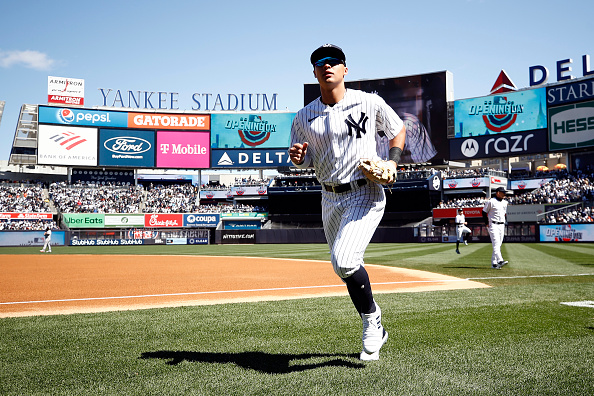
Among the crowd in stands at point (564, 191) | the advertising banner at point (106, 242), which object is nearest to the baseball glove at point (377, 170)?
the crowd in stands at point (564, 191)

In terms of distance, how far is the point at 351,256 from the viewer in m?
3.28

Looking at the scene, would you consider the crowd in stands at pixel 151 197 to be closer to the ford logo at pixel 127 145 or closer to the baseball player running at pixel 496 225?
the ford logo at pixel 127 145

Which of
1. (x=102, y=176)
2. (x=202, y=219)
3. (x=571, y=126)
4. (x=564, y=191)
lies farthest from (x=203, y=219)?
(x=571, y=126)

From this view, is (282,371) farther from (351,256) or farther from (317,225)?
(317,225)

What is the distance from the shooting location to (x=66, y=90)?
158 feet

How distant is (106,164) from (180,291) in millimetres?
43429

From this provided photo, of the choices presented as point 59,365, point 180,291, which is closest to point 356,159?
point 59,365

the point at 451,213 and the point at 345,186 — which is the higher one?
the point at 345,186

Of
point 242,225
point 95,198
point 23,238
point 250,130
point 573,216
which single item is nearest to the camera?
point 573,216

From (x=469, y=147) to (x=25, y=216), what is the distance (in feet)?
128

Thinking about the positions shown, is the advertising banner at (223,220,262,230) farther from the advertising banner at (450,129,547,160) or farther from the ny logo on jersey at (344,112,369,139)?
the ny logo on jersey at (344,112,369,139)

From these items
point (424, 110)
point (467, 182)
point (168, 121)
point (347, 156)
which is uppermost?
point (168, 121)

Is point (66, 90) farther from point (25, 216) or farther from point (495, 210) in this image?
point (495, 210)

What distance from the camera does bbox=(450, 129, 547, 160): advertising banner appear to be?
39531 mm
